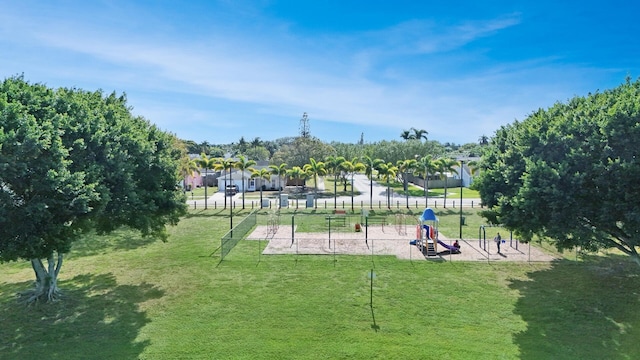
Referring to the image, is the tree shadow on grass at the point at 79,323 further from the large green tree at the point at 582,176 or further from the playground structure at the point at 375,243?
the large green tree at the point at 582,176

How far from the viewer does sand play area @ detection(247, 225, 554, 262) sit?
23.2 meters

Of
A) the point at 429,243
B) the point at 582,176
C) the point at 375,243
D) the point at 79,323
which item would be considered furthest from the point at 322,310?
the point at 375,243

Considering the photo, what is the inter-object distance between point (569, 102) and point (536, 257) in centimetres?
956

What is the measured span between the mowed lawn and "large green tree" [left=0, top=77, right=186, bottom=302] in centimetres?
274

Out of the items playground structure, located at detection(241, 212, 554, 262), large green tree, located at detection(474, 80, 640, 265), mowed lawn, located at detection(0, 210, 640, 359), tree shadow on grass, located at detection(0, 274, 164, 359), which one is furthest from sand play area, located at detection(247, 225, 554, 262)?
tree shadow on grass, located at detection(0, 274, 164, 359)

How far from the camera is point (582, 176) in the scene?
13.6 m

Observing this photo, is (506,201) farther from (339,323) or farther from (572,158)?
(339,323)

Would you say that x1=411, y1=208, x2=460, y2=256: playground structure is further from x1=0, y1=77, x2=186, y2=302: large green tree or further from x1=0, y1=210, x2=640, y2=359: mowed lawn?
x1=0, y1=77, x2=186, y2=302: large green tree

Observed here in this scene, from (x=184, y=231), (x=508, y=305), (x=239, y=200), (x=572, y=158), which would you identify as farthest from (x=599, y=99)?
(x=239, y=200)

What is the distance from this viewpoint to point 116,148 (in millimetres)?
15922

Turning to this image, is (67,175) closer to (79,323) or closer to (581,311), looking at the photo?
(79,323)

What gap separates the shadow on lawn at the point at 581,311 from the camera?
39.7 feet

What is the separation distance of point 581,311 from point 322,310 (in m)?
10.3

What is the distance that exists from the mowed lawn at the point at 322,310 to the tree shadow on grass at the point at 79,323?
64mm
